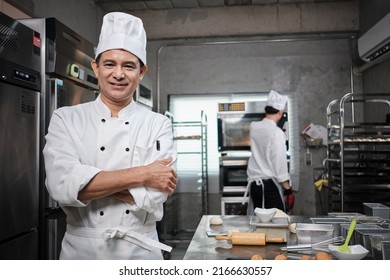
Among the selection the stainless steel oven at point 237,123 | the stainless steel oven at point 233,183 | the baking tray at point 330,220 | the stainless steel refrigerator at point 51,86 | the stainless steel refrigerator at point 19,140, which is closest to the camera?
the baking tray at point 330,220

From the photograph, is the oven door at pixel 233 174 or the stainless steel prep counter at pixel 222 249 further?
the oven door at pixel 233 174

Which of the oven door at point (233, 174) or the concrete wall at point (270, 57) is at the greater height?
the concrete wall at point (270, 57)

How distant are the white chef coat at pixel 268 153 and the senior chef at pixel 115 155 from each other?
1.37 meters

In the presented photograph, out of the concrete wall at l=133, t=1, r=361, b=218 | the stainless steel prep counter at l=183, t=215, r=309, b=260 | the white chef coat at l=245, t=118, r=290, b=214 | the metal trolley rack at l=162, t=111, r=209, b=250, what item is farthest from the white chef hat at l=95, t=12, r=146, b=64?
the metal trolley rack at l=162, t=111, r=209, b=250

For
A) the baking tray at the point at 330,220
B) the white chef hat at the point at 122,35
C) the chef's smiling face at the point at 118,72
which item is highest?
the white chef hat at the point at 122,35

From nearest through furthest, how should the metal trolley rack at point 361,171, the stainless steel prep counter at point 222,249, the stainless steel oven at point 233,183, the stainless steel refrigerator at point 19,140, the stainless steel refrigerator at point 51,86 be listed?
the stainless steel prep counter at point 222,249 < the stainless steel refrigerator at point 19,140 < the stainless steel refrigerator at point 51,86 < the metal trolley rack at point 361,171 < the stainless steel oven at point 233,183

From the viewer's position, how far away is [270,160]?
7.18 ft

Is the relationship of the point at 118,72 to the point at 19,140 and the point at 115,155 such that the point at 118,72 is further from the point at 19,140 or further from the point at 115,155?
the point at 19,140

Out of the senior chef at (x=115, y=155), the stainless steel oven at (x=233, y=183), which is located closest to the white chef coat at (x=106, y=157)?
the senior chef at (x=115, y=155)

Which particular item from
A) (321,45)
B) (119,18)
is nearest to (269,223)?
(119,18)

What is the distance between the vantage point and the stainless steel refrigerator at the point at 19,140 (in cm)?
125

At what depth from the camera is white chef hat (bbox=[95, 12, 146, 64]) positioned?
0.82 m

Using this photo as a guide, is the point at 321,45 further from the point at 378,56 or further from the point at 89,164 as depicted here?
the point at 89,164

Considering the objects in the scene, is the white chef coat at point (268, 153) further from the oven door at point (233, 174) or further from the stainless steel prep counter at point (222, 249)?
the stainless steel prep counter at point (222, 249)
